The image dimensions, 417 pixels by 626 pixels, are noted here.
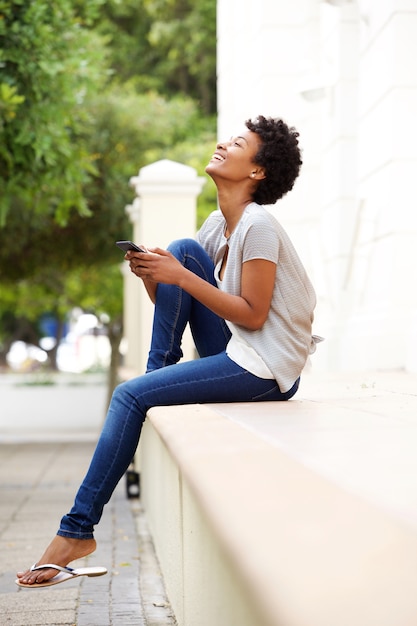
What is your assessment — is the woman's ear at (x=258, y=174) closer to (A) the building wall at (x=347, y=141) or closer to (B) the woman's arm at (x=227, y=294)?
(B) the woman's arm at (x=227, y=294)

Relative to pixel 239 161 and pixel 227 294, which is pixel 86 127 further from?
pixel 227 294

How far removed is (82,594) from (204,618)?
1.79 metres

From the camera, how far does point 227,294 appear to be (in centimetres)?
367

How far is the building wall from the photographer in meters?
7.49

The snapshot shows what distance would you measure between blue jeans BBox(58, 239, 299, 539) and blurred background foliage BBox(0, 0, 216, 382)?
4.17 metres

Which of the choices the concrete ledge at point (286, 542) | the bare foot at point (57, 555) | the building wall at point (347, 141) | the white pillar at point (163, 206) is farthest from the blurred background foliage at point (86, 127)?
the concrete ledge at point (286, 542)

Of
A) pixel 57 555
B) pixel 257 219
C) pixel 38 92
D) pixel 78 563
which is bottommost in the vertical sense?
pixel 78 563

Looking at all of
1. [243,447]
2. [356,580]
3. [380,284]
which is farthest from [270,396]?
[380,284]

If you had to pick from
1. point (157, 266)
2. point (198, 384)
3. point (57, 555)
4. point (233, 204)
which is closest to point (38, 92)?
point (233, 204)

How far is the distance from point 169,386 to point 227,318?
0.32 m

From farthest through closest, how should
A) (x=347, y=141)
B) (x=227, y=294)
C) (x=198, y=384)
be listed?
1. (x=347, y=141)
2. (x=198, y=384)
3. (x=227, y=294)

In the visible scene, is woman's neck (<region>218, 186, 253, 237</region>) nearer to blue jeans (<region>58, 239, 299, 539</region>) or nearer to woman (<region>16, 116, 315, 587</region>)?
woman (<region>16, 116, 315, 587</region>)

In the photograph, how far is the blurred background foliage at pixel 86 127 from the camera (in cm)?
873

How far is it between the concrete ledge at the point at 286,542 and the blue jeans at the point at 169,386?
707 millimetres
